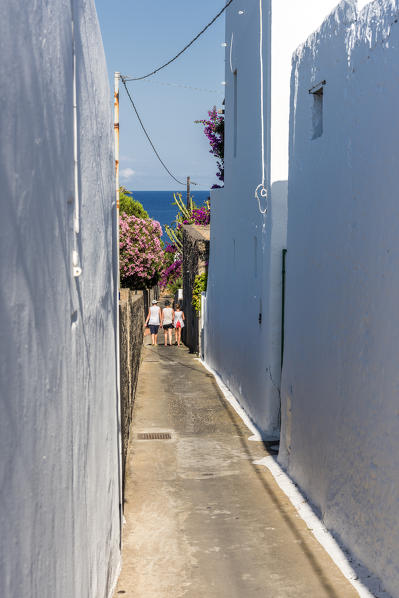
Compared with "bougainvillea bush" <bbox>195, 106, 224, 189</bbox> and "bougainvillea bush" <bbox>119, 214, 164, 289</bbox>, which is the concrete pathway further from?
"bougainvillea bush" <bbox>119, 214, 164, 289</bbox>

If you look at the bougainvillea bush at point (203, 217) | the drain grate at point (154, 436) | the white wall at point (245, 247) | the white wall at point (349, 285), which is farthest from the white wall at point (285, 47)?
the bougainvillea bush at point (203, 217)

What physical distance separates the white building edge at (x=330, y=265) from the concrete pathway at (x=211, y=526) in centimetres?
42

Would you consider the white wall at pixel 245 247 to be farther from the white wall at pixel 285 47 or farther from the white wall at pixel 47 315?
the white wall at pixel 47 315

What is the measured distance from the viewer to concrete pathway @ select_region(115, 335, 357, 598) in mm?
6109

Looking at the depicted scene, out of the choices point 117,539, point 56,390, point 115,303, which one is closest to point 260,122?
point 115,303

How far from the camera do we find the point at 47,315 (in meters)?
2.80

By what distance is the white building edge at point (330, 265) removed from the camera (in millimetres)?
5902

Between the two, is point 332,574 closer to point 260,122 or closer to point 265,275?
point 265,275

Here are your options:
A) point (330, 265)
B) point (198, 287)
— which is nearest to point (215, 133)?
point (198, 287)

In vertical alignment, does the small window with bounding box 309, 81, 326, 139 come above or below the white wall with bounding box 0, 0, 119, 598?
above

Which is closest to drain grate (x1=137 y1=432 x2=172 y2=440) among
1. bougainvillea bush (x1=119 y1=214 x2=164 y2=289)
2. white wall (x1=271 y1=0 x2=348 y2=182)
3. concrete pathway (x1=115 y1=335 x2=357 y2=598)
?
concrete pathway (x1=115 y1=335 x2=357 y2=598)

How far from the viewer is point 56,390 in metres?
3.04

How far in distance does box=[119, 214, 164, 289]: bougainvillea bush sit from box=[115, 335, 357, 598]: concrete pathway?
2089 cm

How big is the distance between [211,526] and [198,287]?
1439cm
